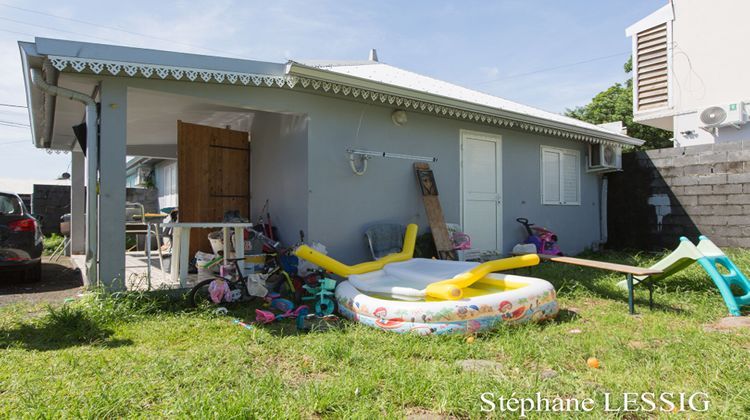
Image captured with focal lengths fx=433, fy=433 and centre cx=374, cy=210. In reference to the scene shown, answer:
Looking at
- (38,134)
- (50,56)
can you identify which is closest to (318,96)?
(50,56)

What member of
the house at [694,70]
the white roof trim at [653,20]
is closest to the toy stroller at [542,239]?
the house at [694,70]

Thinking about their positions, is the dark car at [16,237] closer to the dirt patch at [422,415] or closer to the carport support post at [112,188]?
the carport support post at [112,188]

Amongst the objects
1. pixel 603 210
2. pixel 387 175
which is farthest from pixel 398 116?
pixel 603 210

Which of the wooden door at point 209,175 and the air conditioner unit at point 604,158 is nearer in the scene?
the wooden door at point 209,175

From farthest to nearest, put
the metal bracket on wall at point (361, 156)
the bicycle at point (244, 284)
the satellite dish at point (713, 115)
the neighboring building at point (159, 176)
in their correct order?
1. the neighboring building at point (159, 176)
2. the satellite dish at point (713, 115)
3. the metal bracket on wall at point (361, 156)
4. the bicycle at point (244, 284)

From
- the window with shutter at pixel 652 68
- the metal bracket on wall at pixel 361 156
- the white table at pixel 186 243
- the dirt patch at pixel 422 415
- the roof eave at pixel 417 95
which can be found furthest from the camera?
the window with shutter at pixel 652 68

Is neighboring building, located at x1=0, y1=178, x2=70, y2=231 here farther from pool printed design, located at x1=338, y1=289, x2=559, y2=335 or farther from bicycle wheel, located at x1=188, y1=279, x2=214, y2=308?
pool printed design, located at x1=338, y1=289, x2=559, y2=335

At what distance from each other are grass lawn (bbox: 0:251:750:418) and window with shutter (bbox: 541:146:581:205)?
4.78 meters

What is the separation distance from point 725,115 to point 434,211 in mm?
7346

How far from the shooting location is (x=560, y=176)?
941 centimetres

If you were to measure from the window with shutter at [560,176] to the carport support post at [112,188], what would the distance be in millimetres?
7560

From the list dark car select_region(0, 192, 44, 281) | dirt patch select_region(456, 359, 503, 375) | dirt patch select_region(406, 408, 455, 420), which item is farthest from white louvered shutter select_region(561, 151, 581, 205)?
dark car select_region(0, 192, 44, 281)

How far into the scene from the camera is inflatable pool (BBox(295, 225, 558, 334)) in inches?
146

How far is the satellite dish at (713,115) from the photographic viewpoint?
9391 millimetres
